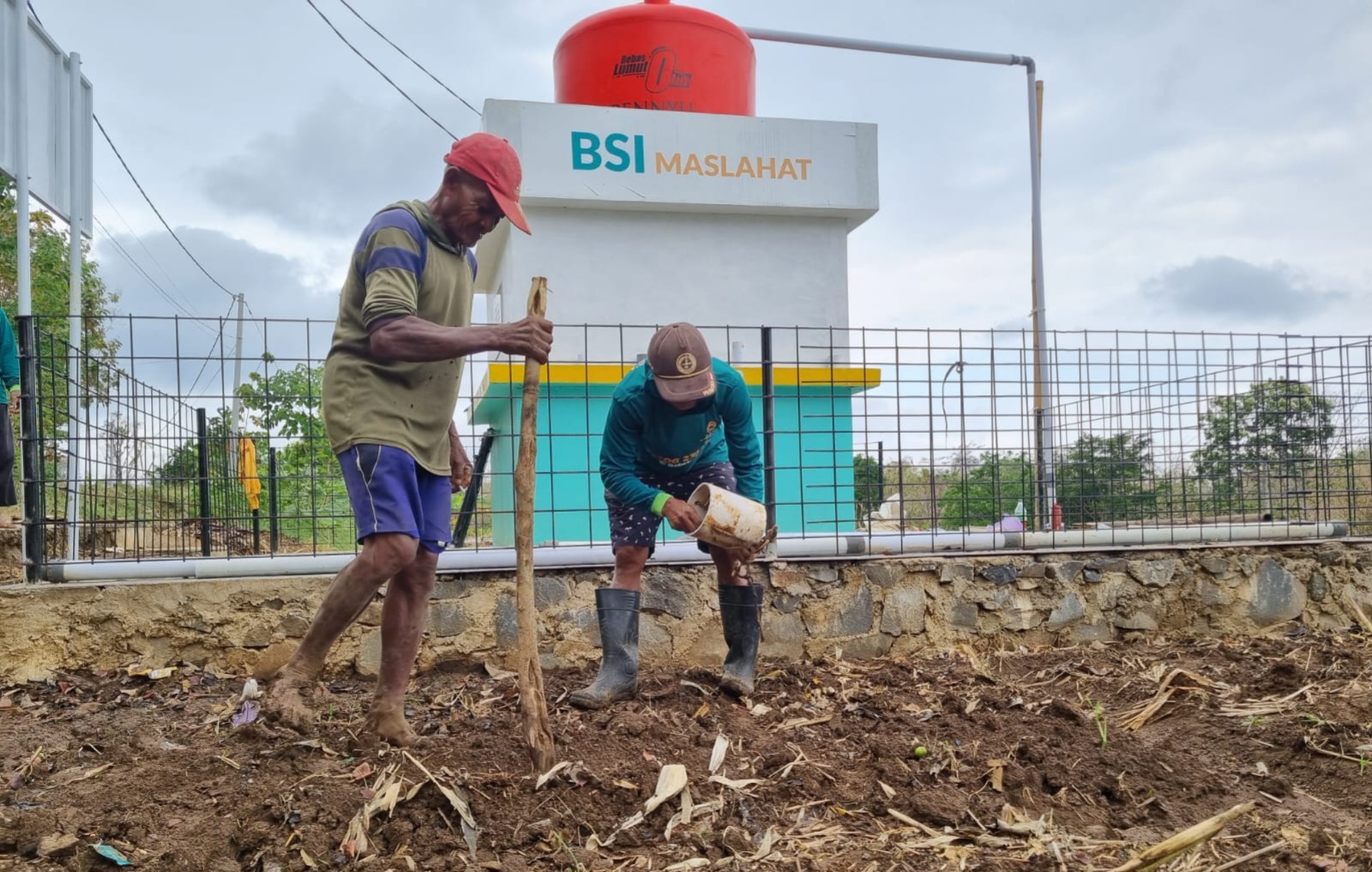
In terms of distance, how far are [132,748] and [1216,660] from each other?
15.5 feet

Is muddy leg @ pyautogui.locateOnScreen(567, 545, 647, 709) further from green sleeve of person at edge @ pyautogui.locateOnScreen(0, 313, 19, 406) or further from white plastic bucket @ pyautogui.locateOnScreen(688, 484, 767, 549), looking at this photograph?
green sleeve of person at edge @ pyautogui.locateOnScreen(0, 313, 19, 406)

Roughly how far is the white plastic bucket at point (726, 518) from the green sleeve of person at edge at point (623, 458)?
20 cm

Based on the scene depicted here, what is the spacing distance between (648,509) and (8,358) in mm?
3154

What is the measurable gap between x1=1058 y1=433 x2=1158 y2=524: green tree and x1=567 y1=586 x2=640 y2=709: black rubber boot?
3.17 meters

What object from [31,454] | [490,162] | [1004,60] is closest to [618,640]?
[490,162]

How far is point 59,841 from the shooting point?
250 centimetres

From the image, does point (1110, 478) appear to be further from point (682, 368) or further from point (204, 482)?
point (204, 482)

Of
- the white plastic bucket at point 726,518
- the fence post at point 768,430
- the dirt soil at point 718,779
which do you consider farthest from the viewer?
the fence post at point 768,430

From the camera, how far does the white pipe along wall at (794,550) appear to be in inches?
180

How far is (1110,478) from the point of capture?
5.94 m

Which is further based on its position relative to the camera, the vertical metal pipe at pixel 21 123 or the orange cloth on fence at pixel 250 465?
the orange cloth on fence at pixel 250 465

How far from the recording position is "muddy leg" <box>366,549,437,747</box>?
123 inches

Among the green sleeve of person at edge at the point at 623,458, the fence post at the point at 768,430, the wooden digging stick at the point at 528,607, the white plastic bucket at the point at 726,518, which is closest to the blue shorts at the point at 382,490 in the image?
the wooden digging stick at the point at 528,607

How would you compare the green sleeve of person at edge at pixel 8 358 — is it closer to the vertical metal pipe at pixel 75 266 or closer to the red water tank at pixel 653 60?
the vertical metal pipe at pixel 75 266
